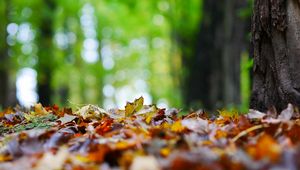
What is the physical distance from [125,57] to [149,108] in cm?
3044

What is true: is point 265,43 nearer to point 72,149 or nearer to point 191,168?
point 72,149

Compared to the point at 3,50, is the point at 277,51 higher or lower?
lower

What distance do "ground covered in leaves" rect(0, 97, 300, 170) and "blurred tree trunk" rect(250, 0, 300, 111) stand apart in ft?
1.00

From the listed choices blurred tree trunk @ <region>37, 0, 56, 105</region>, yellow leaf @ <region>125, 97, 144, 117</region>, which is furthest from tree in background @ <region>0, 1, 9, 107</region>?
yellow leaf @ <region>125, 97, 144, 117</region>

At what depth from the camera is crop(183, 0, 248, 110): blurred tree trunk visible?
34.4 ft

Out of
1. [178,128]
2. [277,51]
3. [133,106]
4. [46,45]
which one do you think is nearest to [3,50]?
[46,45]

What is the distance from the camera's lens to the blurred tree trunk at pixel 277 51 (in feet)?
8.22

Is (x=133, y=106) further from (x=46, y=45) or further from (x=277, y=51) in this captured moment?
(x=46, y=45)

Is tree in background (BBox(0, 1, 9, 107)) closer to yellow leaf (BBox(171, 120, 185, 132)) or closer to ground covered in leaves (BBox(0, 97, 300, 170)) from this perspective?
ground covered in leaves (BBox(0, 97, 300, 170))

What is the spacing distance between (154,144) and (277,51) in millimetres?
1342

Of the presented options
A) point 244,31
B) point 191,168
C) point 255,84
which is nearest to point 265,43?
point 255,84

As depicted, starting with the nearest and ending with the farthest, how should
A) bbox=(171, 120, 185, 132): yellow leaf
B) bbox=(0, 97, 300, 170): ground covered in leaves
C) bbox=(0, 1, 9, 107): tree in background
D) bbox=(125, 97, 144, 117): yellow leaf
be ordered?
bbox=(0, 97, 300, 170): ground covered in leaves < bbox=(171, 120, 185, 132): yellow leaf < bbox=(125, 97, 144, 117): yellow leaf < bbox=(0, 1, 9, 107): tree in background

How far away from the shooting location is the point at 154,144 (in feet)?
5.04

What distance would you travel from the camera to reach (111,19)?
25.9 metres
